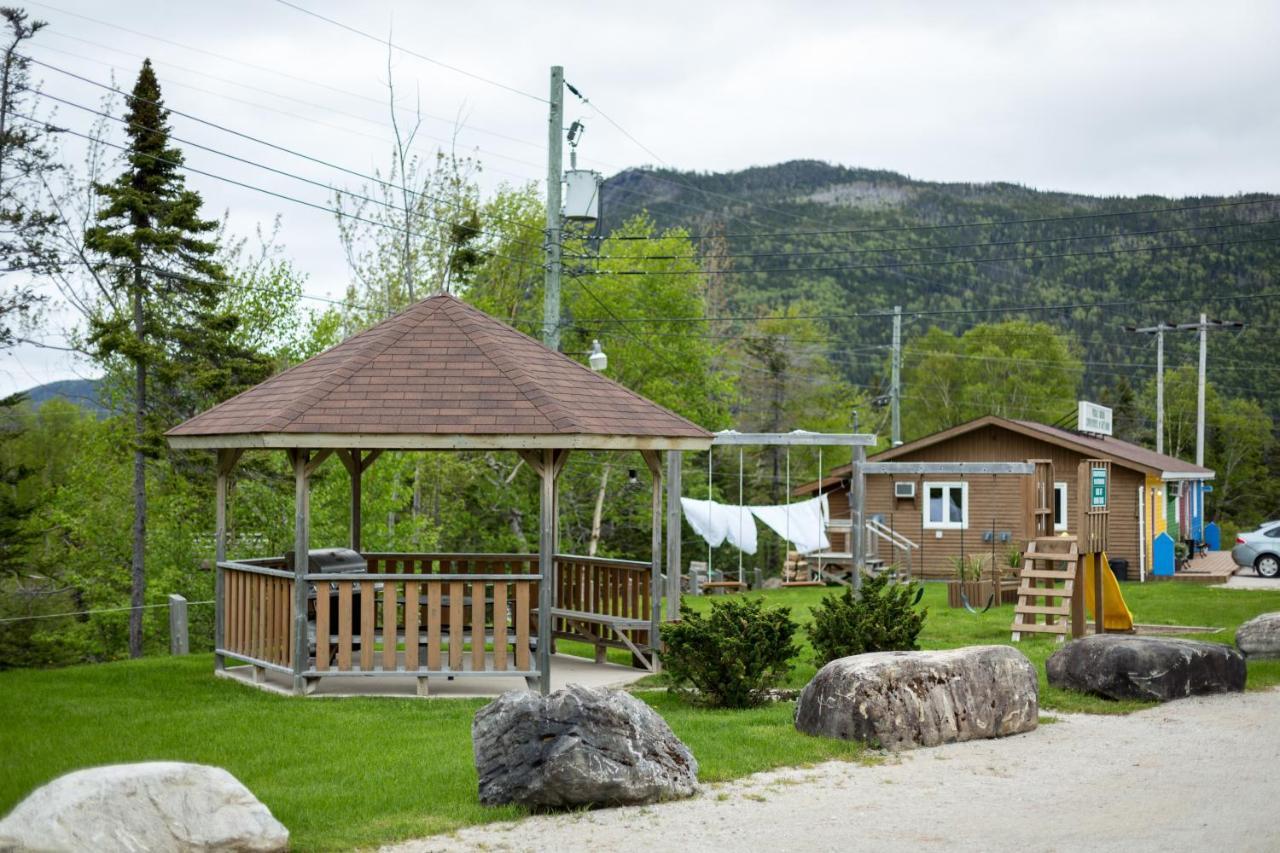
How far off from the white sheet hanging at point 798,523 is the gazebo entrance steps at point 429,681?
1534 cm

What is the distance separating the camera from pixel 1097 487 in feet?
A: 56.0

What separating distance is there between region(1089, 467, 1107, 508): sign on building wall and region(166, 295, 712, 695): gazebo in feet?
21.1

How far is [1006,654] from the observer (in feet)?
33.3

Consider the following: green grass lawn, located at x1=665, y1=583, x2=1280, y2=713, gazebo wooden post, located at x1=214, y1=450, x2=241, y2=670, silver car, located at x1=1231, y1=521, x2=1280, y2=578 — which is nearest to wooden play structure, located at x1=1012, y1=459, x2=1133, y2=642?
green grass lawn, located at x1=665, y1=583, x2=1280, y2=713

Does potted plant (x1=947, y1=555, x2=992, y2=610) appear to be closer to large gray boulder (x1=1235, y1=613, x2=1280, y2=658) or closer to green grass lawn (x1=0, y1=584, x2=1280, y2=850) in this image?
large gray boulder (x1=1235, y1=613, x2=1280, y2=658)

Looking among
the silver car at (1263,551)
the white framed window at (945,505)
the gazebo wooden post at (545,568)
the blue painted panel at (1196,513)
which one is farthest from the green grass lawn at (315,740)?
the blue painted panel at (1196,513)

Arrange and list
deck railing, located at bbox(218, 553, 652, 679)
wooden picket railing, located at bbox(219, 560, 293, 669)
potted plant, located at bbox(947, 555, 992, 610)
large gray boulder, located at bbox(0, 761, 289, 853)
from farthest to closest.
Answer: potted plant, located at bbox(947, 555, 992, 610) → wooden picket railing, located at bbox(219, 560, 293, 669) → deck railing, located at bbox(218, 553, 652, 679) → large gray boulder, located at bbox(0, 761, 289, 853)

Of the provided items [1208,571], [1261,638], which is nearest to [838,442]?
[1261,638]

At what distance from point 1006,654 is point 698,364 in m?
28.3

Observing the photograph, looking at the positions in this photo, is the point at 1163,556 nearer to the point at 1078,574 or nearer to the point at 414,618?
the point at 1078,574

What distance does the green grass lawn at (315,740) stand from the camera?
24.0ft

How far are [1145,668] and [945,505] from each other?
21.0m

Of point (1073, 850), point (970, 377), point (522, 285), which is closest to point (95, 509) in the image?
point (522, 285)

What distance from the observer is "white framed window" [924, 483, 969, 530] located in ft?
106
